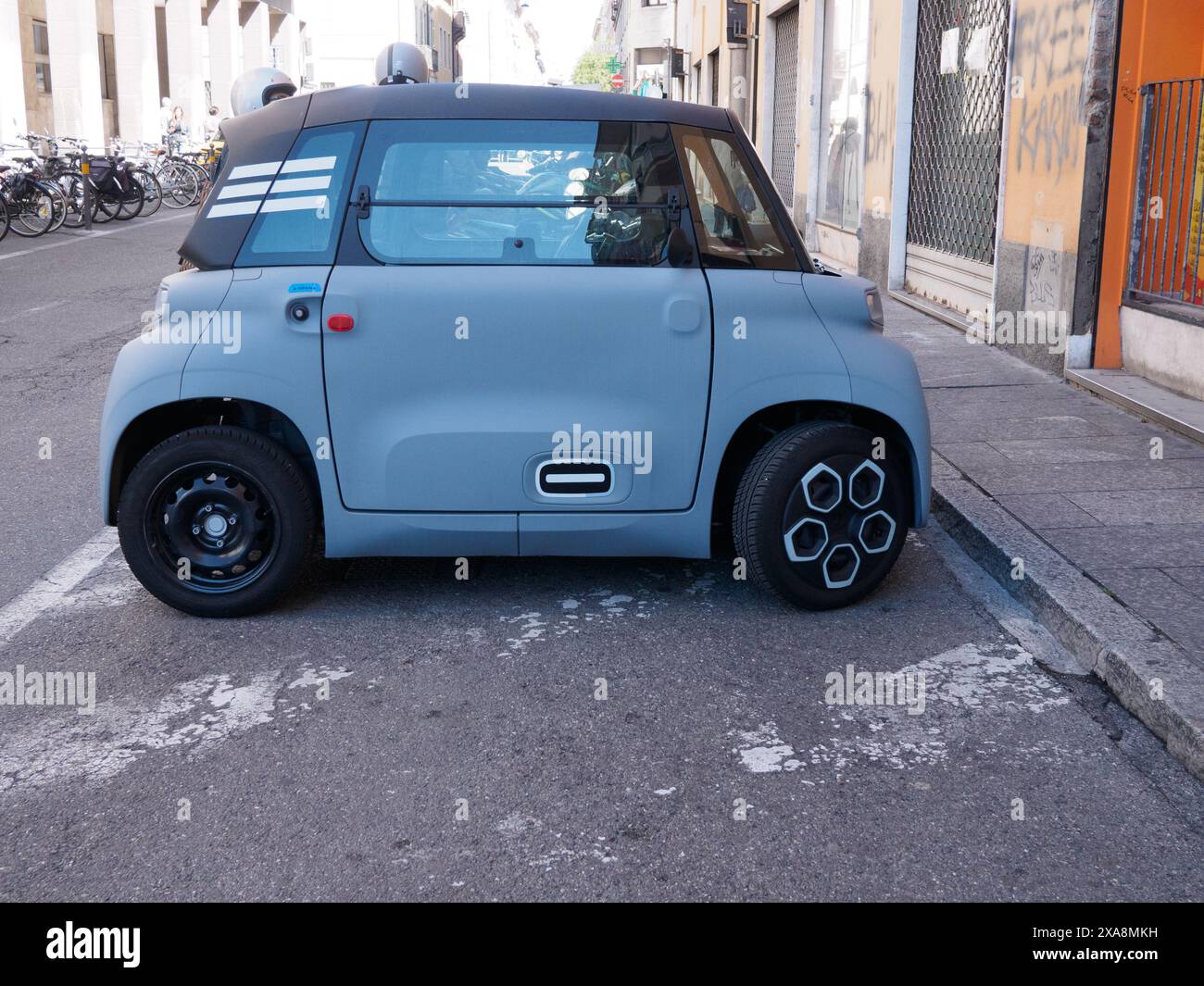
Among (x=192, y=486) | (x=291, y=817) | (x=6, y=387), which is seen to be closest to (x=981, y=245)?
(x=6, y=387)

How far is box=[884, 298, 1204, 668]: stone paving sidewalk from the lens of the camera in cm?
459

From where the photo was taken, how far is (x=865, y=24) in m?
14.9

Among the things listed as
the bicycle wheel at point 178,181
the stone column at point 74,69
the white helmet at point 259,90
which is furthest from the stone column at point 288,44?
the white helmet at point 259,90

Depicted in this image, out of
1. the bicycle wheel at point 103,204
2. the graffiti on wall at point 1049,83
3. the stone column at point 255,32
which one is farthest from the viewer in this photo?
the stone column at point 255,32

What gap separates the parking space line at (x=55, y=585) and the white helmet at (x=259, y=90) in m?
1.80

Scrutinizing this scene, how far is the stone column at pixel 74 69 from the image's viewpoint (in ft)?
91.8

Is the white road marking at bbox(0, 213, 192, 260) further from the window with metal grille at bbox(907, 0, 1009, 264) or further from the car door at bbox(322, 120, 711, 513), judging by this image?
the car door at bbox(322, 120, 711, 513)

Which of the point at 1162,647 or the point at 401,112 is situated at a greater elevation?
the point at 401,112

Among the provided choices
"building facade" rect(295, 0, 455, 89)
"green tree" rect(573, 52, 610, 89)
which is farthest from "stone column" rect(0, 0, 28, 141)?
"green tree" rect(573, 52, 610, 89)

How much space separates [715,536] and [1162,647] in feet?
5.95

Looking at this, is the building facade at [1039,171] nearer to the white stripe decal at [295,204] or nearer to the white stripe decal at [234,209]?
the white stripe decal at [295,204]

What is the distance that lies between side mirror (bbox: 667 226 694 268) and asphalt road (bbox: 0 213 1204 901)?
46.0 inches
